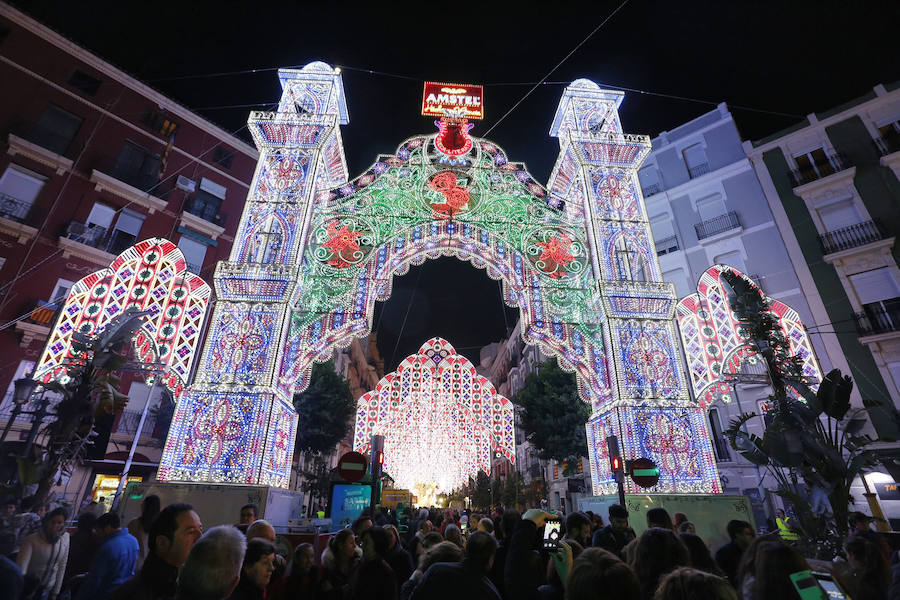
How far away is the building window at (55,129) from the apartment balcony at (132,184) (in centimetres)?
143

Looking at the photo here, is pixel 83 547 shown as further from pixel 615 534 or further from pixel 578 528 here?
pixel 615 534

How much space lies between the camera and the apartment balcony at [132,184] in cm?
1984

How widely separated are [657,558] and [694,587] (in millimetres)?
1182

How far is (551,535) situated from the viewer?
13.1 ft

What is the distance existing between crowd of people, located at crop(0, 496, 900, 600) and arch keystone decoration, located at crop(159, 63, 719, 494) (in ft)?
14.3

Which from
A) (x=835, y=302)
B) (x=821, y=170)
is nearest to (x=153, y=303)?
(x=835, y=302)

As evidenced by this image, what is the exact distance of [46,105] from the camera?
1909 centimetres

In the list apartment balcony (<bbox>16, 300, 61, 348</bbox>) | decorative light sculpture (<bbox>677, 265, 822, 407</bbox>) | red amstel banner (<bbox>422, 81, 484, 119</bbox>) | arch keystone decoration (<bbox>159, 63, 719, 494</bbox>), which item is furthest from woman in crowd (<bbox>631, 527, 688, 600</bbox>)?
apartment balcony (<bbox>16, 300, 61, 348</bbox>)

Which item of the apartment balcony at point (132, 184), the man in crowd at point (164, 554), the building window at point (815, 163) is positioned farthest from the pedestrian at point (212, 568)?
the building window at point (815, 163)

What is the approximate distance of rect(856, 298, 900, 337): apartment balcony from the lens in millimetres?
16281

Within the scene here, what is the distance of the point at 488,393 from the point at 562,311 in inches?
260

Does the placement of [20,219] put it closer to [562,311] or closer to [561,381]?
[562,311]

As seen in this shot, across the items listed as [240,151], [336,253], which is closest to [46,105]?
[240,151]

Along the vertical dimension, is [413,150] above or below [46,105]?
below
